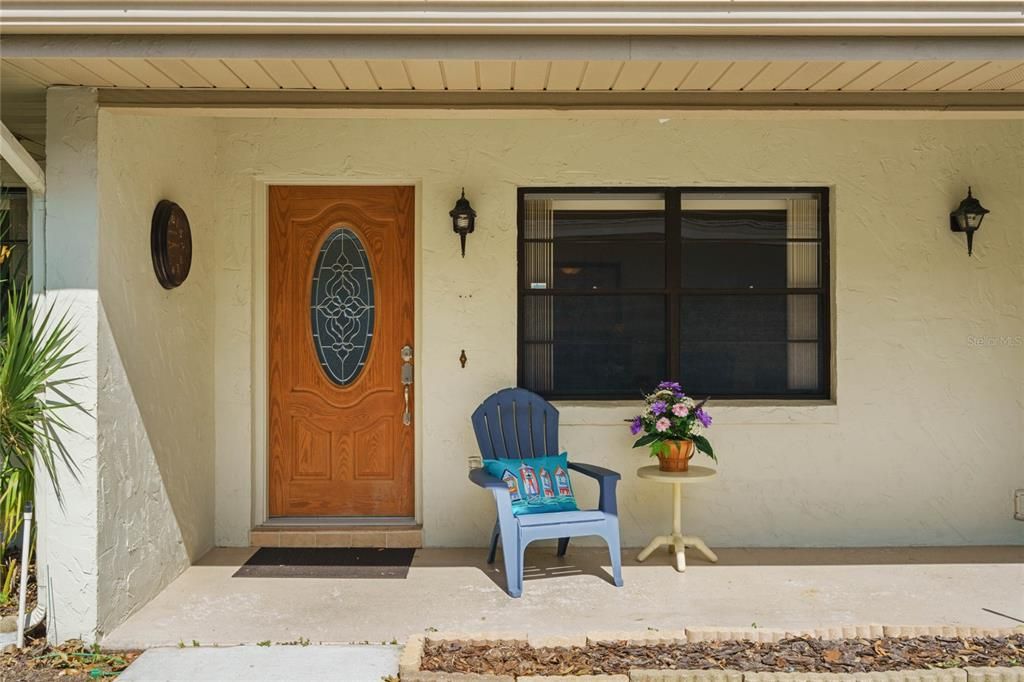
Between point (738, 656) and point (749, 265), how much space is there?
251 cm

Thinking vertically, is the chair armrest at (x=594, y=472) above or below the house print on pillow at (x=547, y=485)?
above

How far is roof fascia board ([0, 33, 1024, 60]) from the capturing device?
293 cm

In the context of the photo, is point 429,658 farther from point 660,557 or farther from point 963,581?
point 963,581

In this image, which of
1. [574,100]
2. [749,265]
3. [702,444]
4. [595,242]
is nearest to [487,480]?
[702,444]

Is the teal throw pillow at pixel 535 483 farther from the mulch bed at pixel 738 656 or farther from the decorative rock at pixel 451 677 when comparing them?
the decorative rock at pixel 451 677

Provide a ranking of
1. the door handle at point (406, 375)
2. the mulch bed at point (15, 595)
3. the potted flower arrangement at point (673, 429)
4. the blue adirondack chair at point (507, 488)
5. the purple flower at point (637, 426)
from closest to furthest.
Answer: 1. the mulch bed at point (15, 595)
2. the blue adirondack chair at point (507, 488)
3. the potted flower arrangement at point (673, 429)
4. the purple flower at point (637, 426)
5. the door handle at point (406, 375)

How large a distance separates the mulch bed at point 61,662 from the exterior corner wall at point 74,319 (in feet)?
0.24

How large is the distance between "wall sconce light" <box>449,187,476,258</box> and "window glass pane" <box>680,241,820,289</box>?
4.05 feet

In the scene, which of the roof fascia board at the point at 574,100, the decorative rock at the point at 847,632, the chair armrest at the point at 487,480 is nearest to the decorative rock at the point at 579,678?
the decorative rock at the point at 847,632

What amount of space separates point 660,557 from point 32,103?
12.0 ft

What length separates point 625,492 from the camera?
4816 millimetres

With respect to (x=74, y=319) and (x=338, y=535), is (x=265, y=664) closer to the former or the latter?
(x=74, y=319)

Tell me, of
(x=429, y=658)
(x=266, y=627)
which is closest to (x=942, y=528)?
(x=429, y=658)

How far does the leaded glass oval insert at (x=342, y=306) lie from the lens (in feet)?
16.1
